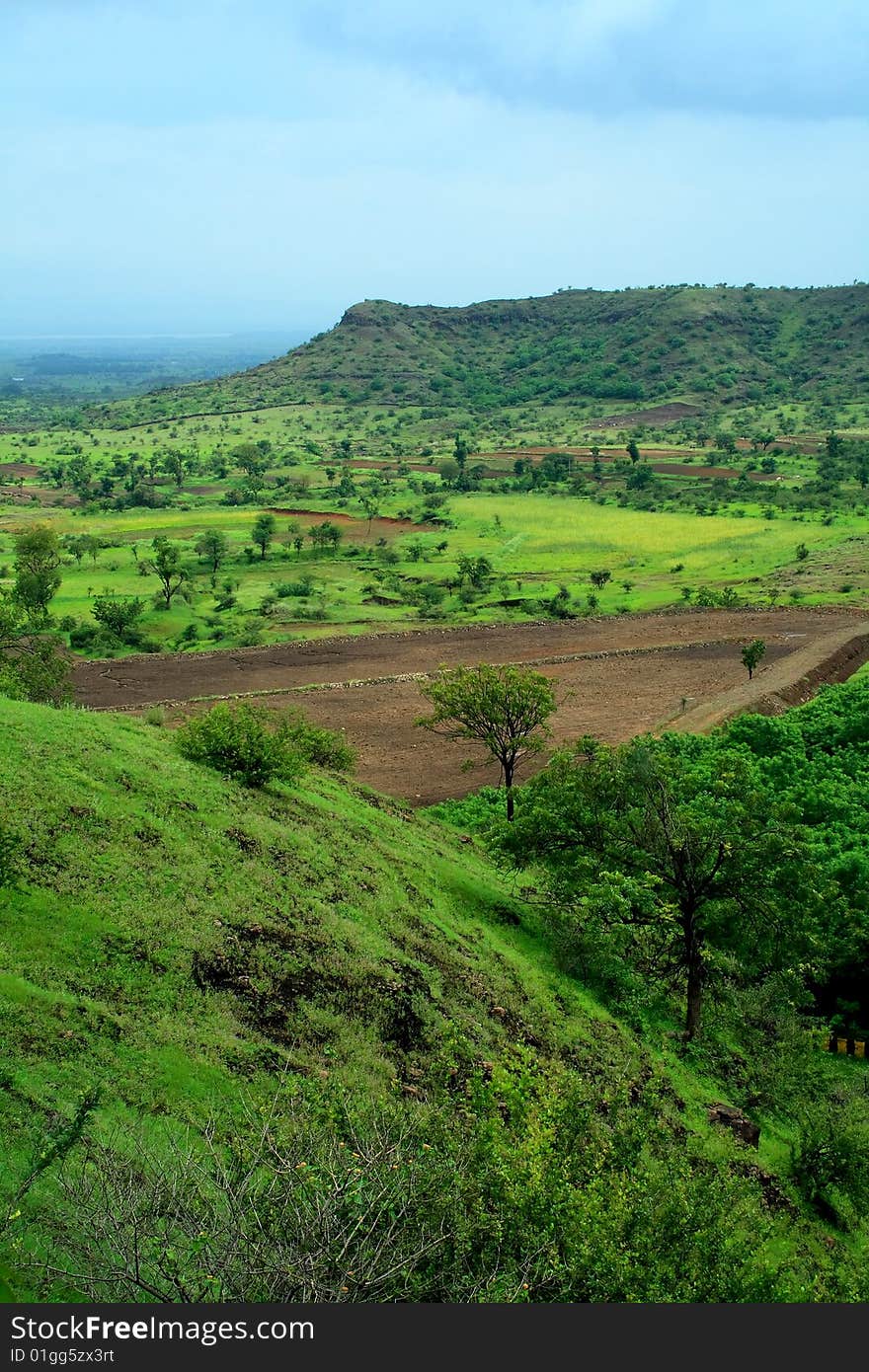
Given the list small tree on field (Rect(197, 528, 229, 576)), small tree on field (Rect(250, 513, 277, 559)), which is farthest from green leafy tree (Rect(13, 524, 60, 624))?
small tree on field (Rect(250, 513, 277, 559))

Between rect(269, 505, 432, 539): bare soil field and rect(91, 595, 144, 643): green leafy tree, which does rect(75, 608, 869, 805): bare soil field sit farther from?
rect(269, 505, 432, 539): bare soil field

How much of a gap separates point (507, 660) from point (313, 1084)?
42.4 meters

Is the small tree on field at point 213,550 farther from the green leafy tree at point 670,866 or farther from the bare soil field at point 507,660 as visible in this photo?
the green leafy tree at point 670,866

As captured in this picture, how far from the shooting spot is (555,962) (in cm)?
2202

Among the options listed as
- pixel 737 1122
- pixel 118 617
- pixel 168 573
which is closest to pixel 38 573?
pixel 118 617

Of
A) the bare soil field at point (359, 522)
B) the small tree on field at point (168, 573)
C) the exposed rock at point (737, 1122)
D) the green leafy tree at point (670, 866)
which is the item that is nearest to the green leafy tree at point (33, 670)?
the green leafy tree at point (670, 866)

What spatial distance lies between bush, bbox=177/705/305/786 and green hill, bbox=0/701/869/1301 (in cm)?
65

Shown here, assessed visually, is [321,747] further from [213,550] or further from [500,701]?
[213,550]

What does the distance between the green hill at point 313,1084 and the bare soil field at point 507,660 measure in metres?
16.4

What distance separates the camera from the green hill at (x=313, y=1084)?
9.56 m

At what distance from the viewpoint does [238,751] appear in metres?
24.2

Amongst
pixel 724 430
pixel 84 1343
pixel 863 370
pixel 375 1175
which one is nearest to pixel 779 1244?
pixel 375 1175

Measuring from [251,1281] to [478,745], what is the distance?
111 ft

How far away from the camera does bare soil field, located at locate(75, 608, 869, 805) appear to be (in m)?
43.0
